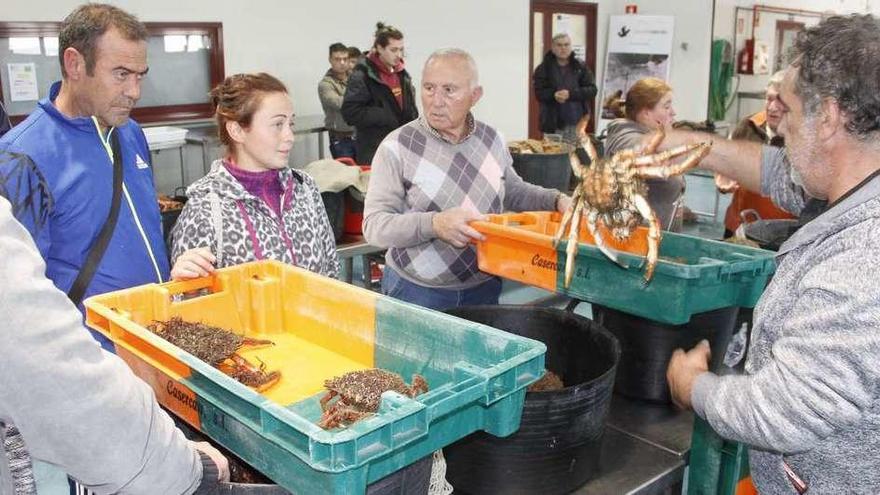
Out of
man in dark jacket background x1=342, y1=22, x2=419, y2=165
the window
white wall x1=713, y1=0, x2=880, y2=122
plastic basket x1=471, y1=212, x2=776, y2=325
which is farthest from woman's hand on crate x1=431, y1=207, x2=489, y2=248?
white wall x1=713, y1=0, x2=880, y2=122

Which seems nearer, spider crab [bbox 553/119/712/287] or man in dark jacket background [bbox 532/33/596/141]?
spider crab [bbox 553/119/712/287]

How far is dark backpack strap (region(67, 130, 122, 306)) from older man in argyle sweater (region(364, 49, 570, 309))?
80 cm

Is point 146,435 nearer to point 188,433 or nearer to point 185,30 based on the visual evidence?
point 188,433

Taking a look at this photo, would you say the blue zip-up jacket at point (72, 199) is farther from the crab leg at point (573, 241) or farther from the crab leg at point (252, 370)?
the crab leg at point (573, 241)

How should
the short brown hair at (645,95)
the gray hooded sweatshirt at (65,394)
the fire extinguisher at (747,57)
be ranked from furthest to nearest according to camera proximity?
the fire extinguisher at (747,57) < the short brown hair at (645,95) < the gray hooded sweatshirt at (65,394)

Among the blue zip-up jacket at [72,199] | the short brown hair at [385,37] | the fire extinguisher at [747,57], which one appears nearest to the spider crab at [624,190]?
the blue zip-up jacket at [72,199]

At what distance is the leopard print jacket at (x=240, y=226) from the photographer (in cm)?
211

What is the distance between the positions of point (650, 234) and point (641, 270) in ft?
0.38

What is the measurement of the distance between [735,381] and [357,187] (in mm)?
2784

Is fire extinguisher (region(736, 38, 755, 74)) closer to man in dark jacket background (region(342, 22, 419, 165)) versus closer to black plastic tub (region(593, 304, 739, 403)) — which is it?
man in dark jacket background (region(342, 22, 419, 165))

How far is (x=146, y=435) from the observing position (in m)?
1.05

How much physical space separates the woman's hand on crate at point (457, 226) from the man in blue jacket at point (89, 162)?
83 cm

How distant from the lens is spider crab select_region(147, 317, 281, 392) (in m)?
1.65

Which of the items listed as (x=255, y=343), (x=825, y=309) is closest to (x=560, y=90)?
(x=255, y=343)
